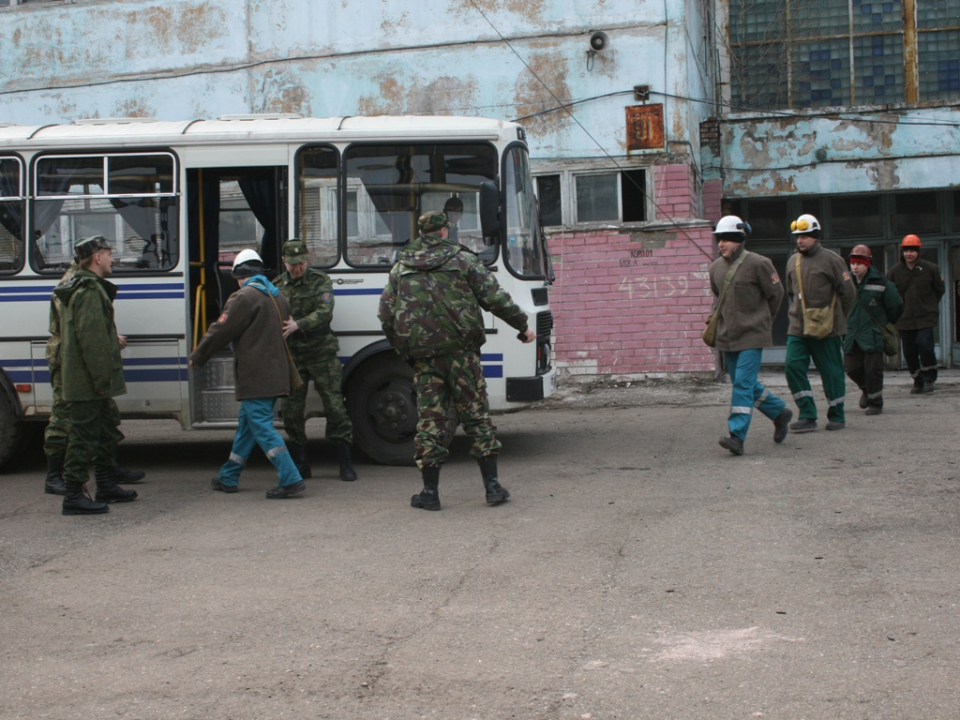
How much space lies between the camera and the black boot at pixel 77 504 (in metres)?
7.50

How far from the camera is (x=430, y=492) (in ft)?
23.9

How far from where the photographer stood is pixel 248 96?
15.6 m

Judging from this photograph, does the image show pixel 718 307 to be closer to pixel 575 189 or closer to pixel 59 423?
pixel 59 423

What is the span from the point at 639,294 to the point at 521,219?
18.5ft

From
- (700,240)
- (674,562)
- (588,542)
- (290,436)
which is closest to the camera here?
(674,562)

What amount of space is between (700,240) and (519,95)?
3033mm

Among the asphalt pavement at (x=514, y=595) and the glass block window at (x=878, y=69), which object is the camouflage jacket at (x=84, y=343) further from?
the glass block window at (x=878, y=69)

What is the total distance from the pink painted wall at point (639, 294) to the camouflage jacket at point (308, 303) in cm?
671

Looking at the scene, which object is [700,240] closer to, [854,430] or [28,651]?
[854,430]

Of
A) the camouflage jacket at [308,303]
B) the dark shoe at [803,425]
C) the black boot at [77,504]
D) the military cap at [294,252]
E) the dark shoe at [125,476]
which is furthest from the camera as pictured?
the dark shoe at [803,425]

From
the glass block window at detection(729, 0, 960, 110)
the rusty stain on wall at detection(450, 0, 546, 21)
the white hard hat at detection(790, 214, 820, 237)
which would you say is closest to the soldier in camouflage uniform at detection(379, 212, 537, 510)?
the white hard hat at detection(790, 214, 820, 237)

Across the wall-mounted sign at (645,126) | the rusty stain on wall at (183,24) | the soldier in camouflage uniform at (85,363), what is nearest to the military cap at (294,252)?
the soldier in camouflage uniform at (85,363)

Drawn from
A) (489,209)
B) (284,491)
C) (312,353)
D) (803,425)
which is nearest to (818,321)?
(803,425)

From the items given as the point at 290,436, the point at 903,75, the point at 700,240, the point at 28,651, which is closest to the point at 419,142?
the point at 290,436
